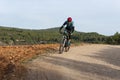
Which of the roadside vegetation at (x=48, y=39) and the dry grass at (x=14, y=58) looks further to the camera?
the roadside vegetation at (x=48, y=39)

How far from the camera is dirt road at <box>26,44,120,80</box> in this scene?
1767cm

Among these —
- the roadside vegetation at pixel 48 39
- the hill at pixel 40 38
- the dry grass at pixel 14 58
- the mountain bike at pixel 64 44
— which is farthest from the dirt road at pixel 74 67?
the hill at pixel 40 38

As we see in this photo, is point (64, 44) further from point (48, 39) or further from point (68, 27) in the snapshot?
point (48, 39)

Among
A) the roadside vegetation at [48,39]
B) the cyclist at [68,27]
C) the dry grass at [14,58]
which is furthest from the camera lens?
the roadside vegetation at [48,39]

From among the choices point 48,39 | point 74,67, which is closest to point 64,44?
A: point 74,67

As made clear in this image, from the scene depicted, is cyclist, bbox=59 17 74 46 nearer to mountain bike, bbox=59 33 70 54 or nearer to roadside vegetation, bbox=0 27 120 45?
mountain bike, bbox=59 33 70 54

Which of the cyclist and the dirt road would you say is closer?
the dirt road

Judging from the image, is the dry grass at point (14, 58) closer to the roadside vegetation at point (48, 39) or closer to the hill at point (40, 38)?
the roadside vegetation at point (48, 39)

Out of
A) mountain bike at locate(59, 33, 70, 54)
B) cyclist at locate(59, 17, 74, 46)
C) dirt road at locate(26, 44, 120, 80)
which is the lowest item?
dirt road at locate(26, 44, 120, 80)

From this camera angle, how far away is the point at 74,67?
63.6 ft

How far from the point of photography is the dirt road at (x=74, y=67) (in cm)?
1767

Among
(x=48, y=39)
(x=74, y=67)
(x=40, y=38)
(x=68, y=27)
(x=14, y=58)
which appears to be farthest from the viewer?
(x=40, y=38)

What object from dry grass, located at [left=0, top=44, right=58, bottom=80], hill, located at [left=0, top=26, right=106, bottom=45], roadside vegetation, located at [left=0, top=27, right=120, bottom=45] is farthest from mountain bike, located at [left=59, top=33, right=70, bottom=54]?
hill, located at [left=0, top=26, right=106, bottom=45]

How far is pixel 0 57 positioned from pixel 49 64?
277 cm
